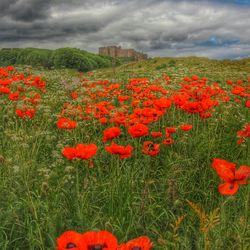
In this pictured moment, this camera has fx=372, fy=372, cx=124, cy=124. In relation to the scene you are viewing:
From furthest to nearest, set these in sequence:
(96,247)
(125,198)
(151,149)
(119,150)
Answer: (151,149) < (125,198) < (119,150) < (96,247)

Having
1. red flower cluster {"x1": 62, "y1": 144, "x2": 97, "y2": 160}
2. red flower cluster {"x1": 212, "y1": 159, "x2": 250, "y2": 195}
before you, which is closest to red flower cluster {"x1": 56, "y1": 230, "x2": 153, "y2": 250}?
red flower cluster {"x1": 212, "y1": 159, "x2": 250, "y2": 195}

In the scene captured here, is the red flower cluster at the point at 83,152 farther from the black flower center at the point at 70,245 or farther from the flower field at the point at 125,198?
the black flower center at the point at 70,245

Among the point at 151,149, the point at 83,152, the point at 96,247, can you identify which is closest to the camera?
the point at 96,247

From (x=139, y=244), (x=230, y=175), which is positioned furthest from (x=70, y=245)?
(x=230, y=175)

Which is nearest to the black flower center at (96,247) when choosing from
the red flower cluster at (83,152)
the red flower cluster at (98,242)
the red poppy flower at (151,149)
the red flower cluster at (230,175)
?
the red flower cluster at (98,242)

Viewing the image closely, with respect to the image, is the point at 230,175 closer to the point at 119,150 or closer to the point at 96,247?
the point at 96,247

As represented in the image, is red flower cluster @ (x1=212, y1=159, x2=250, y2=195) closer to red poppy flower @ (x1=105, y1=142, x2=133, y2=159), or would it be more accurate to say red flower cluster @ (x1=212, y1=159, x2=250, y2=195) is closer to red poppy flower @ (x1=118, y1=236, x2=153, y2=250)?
red poppy flower @ (x1=118, y1=236, x2=153, y2=250)

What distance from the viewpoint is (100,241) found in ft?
4.68

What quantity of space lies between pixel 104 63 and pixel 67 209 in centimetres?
7681

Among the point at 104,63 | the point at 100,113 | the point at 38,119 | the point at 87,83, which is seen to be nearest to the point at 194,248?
the point at 100,113

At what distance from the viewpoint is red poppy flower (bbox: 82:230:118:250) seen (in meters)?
1.40

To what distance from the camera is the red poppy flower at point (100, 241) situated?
1404 mm

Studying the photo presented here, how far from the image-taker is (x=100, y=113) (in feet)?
14.4

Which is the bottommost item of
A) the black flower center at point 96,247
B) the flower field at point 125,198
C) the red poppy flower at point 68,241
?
the flower field at point 125,198
